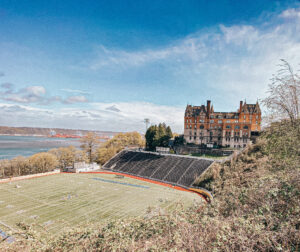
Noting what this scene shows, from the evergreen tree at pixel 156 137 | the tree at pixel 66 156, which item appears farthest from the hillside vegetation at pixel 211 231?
the tree at pixel 66 156

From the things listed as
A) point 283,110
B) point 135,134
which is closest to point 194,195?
point 283,110

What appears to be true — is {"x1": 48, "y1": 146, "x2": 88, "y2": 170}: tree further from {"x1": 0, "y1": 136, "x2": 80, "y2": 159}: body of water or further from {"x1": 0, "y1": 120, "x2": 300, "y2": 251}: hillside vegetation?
{"x1": 0, "y1": 120, "x2": 300, "y2": 251}: hillside vegetation

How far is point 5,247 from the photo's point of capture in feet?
15.8

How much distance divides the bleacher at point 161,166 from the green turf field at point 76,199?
11.6 feet

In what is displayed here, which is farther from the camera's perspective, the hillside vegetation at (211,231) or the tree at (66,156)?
the tree at (66,156)

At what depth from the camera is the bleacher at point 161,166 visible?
2956 centimetres

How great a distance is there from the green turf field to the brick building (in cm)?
2341

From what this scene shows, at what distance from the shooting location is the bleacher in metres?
29.6

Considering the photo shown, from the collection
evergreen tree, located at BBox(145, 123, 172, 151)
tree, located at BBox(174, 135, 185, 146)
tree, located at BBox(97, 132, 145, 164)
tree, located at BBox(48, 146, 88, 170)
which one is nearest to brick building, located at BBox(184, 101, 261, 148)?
tree, located at BBox(174, 135, 185, 146)

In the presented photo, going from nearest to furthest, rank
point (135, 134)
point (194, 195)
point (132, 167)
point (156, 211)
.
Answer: point (156, 211) → point (194, 195) → point (132, 167) → point (135, 134)

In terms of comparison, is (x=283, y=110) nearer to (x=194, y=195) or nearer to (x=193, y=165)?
(x=194, y=195)

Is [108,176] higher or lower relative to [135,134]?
lower

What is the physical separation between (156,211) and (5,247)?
4.84 meters

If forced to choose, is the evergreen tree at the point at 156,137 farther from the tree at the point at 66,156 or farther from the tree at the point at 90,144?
the tree at the point at 66,156
